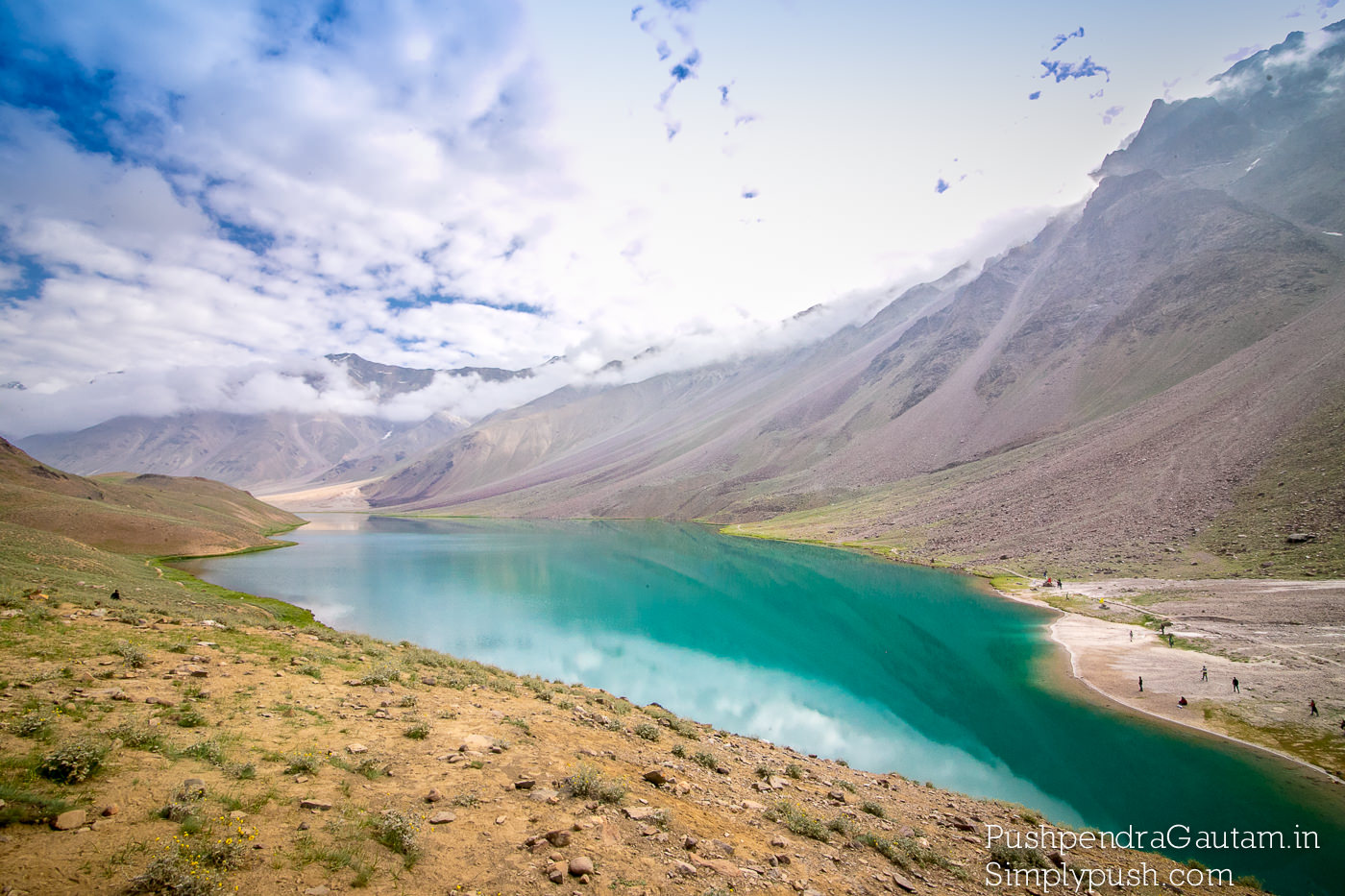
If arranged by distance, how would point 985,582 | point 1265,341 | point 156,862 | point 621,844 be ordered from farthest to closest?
point 1265,341, point 985,582, point 621,844, point 156,862

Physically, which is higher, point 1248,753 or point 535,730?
point 535,730

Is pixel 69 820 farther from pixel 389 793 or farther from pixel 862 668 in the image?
pixel 862 668

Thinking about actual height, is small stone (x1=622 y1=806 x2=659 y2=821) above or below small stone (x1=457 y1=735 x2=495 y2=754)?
below

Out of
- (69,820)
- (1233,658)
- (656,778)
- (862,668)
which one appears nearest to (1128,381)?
(1233,658)

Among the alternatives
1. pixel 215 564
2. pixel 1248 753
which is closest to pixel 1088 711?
pixel 1248 753

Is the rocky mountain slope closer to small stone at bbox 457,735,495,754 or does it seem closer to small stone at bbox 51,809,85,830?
small stone at bbox 457,735,495,754

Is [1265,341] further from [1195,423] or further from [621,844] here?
[621,844]

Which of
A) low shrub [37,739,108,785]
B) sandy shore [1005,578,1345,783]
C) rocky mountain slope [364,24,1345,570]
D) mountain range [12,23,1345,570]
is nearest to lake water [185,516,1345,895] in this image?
sandy shore [1005,578,1345,783]
